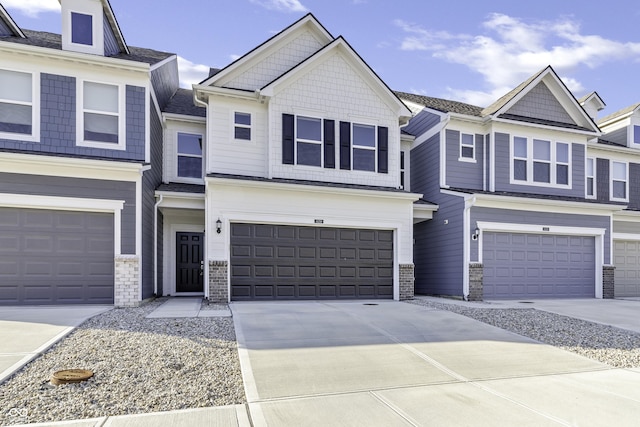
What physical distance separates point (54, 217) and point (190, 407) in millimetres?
8039

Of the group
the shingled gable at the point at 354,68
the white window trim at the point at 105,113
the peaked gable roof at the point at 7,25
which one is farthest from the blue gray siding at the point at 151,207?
the peaked gable roof at the point at 7,25

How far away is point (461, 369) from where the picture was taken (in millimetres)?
5859

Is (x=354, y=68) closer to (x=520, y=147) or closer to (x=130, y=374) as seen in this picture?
(x=520, y=147)

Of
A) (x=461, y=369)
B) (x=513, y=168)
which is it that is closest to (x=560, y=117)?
(x=513, y=168)

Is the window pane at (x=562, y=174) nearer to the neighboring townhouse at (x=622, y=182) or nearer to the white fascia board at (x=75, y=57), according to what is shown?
the neighboring townhouse at (x=622, y=182)

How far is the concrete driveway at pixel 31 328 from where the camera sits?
218 inches

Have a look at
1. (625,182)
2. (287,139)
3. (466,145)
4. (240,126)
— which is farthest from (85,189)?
(625,182)

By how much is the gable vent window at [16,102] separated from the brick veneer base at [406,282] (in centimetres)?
1090

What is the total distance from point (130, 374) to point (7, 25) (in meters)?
12.4

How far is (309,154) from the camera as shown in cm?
1271

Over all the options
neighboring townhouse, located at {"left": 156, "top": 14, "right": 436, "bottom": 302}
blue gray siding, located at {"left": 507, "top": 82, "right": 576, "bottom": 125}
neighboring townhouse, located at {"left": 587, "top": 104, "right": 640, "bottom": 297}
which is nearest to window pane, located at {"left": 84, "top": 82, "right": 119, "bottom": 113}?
neighboring townhouse, located at {"left": 156, "top": 14, "right": 436, "bottom": 302}

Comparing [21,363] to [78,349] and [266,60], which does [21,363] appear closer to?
[78,349]

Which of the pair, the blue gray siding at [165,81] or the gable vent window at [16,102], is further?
the blue gray siding at [165,81]

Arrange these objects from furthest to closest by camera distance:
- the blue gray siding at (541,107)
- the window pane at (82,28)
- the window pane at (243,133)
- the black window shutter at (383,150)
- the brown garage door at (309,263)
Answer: the blue gray siding at (541,107)
the black window shutter at (383,150)
the window pane at (243,133)
the brown garage door at (309,263)
the window pane at (82,28)
